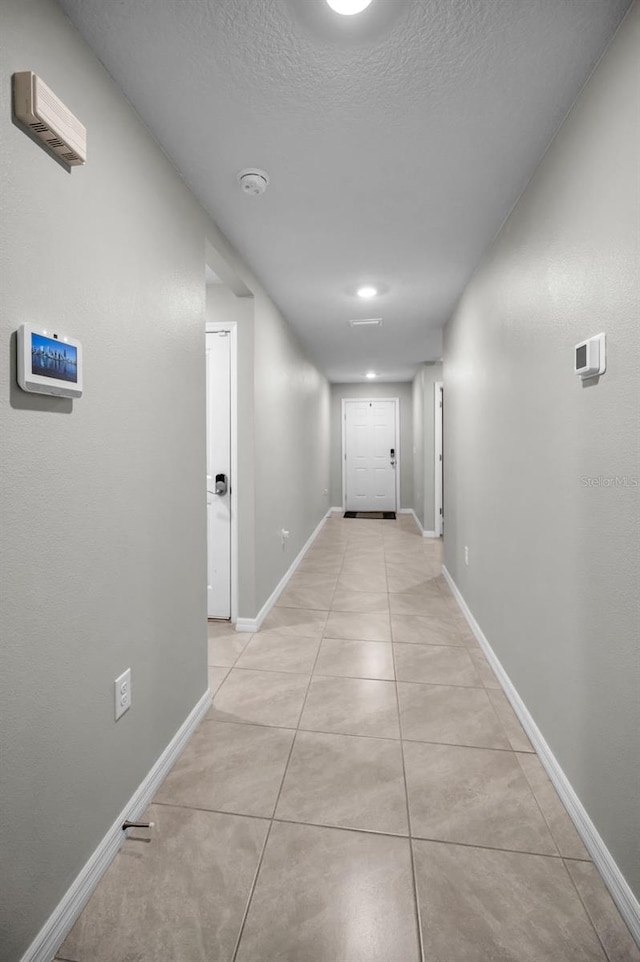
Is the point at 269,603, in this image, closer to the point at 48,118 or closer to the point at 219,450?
the point at 219,450

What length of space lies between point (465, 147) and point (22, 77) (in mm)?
1460

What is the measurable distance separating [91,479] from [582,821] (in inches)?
72.0

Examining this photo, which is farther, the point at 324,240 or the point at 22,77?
the point at 324,240

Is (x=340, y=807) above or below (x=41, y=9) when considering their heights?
below

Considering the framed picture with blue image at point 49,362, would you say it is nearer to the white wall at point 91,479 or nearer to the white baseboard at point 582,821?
the white wall at point 91,479

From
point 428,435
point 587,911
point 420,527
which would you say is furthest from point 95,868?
point 420,527

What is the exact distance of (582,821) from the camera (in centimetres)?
143

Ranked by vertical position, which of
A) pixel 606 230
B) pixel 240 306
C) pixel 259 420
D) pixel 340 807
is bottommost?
pixel 340 807

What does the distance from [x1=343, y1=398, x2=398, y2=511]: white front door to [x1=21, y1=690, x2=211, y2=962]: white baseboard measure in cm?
634

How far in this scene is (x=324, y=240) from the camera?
2.47 meters

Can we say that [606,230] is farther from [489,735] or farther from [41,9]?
[489,735]

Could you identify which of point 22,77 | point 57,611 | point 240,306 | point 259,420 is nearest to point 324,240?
point 240,306

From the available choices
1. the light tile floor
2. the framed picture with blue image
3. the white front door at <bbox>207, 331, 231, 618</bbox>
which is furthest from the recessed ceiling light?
the light tile floor

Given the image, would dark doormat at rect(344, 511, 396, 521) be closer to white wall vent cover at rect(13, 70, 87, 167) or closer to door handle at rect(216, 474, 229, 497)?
door handle at rect(216, 474, 229, 497)
